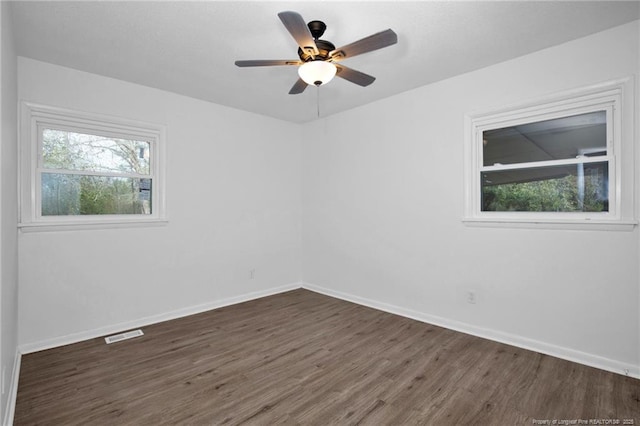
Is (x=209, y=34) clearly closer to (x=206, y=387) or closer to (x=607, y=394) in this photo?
(x=206, y=387)

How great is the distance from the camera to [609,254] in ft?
8.34

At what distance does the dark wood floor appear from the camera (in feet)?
6.70

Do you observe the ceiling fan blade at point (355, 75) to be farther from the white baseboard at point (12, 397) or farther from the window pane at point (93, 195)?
the white baseboard at point (12, 397)

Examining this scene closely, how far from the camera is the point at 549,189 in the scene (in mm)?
2922

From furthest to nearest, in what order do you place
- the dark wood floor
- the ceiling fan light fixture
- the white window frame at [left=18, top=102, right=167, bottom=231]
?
the white window frame at [left=18, top=102, right=167, bottom=231], the ceiling fan light fixture, the dark wood floor

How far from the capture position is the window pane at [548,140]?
8.79 ft

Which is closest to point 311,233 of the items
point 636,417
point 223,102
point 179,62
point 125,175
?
point 223,102

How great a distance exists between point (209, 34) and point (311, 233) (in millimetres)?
3111

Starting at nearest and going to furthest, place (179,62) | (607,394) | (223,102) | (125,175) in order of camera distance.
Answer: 1. (607,394)
2. (179,62)
3. (125,175)
4. (223,102)

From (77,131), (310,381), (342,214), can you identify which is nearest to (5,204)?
(77,131)

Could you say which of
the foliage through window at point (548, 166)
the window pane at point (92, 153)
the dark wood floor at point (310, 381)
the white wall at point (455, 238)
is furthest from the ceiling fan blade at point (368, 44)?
the window pane at point (92, 153)

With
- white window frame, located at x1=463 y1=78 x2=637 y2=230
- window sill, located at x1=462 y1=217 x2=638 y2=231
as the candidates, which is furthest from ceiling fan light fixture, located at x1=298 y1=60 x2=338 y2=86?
window sill, located at x1=462 y1=217 x2=638 y2=231

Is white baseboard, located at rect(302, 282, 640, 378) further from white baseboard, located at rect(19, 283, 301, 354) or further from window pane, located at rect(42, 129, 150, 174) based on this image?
window pane, located at rect(42, 129, 150, 174)

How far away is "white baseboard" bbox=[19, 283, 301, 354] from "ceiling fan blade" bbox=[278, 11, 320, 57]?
3.21 m
